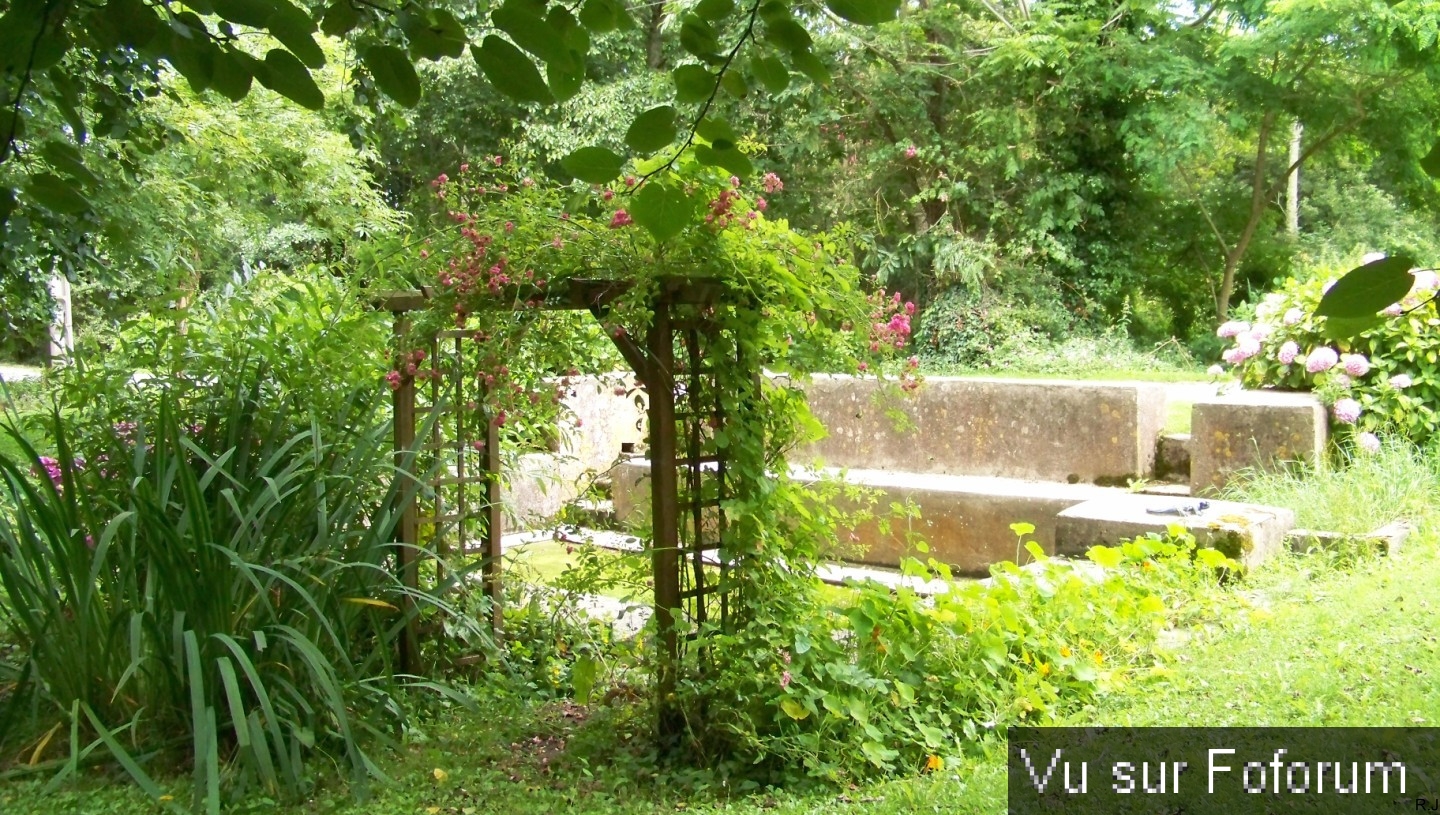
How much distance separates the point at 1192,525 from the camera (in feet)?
16.4

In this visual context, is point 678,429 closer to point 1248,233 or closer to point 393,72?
point 393,72

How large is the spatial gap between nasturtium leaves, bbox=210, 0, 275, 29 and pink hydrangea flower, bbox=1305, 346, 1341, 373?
19.6 feet

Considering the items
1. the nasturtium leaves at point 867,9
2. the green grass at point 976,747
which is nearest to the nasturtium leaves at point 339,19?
the nasturtium leaves at point 867,9

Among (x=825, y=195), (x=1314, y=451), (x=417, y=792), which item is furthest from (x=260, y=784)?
(x=825, y=195)

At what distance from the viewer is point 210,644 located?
3.09 metres

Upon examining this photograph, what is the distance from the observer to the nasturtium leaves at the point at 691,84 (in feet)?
5.13

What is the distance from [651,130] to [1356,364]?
5.72 m

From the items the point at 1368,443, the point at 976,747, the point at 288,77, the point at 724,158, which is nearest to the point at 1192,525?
the point at 1368,443

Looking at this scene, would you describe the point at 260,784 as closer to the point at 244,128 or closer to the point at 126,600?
the point at 126,600

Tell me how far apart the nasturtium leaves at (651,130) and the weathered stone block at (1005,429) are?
5331 mm

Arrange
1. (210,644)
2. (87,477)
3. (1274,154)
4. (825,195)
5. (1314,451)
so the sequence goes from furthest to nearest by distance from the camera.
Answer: (1274,154)
(825,195)
(1314,451)
(87,477)
(210,644)

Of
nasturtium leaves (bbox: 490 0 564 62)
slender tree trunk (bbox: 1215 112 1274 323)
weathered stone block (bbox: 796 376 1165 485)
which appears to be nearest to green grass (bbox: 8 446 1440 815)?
nasturtium leaves (bbox: 490 0 564 62)

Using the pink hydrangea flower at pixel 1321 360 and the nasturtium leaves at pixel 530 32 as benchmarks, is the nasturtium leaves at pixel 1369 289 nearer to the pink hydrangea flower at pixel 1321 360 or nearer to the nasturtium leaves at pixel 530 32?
the nasturtium leaves at pixel 530 32

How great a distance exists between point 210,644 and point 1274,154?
16.8 m
